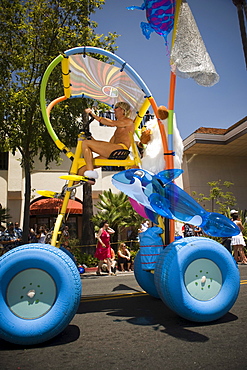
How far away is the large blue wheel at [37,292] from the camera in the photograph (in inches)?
114

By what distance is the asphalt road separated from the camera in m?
2.47

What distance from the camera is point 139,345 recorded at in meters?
2.87

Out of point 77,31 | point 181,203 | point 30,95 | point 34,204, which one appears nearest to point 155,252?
point 181,203

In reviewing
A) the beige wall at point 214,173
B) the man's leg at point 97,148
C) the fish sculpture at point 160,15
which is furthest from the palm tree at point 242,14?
the beige wall at point 214,173

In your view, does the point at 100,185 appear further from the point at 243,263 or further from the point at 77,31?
the point at 243,263

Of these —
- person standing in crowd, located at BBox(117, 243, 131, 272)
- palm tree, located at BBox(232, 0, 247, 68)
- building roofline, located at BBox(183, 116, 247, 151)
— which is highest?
palm tree, located at BBox(232, 0, 247, 68)

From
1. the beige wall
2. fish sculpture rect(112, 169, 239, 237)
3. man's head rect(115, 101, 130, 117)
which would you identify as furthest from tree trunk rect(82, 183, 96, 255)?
the beige wall

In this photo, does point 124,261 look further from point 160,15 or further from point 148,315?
point 160,15

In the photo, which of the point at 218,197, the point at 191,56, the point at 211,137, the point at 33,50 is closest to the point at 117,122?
the point at 191,56

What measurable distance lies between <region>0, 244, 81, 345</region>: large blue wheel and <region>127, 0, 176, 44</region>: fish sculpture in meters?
3.28

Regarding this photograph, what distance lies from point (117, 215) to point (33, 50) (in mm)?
8339

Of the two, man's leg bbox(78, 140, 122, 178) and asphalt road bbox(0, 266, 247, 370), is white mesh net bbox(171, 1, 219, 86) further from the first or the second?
asphalt road bbox(0, 266, 247, 370)

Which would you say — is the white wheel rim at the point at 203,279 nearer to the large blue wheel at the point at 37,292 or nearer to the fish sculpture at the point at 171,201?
the fish sculpture at the point at 171,201

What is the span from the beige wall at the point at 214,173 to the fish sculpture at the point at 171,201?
18.9m
